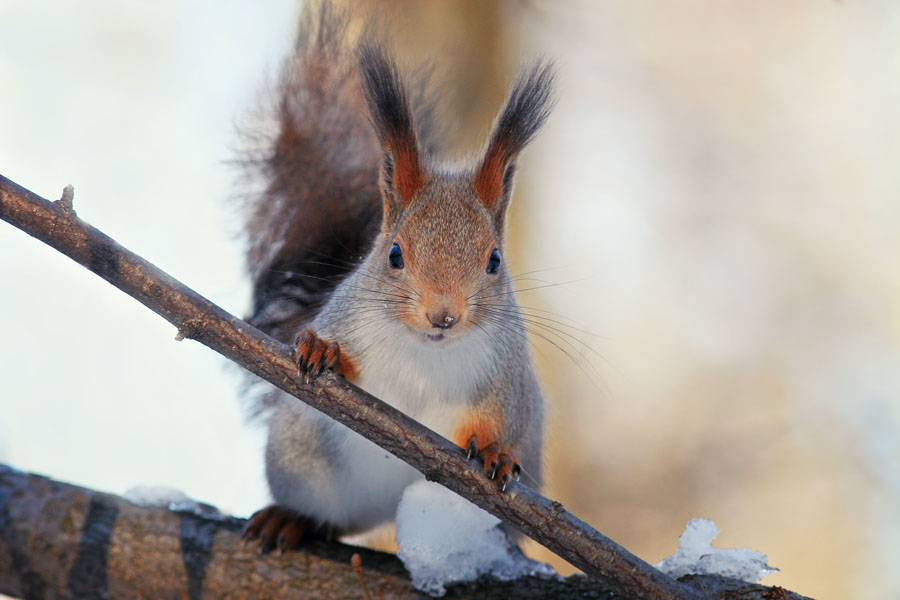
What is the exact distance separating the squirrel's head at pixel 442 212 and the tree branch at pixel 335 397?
0.45 metres

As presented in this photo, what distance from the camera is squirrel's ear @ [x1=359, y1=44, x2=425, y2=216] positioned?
300 centimetres

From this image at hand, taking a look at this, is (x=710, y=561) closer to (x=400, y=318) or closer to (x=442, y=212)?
(x=400, y=318)

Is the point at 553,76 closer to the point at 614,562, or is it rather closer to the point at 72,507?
the point at 614,562

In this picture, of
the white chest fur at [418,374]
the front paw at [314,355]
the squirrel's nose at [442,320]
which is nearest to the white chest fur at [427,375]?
the white chest fur at [418,374]

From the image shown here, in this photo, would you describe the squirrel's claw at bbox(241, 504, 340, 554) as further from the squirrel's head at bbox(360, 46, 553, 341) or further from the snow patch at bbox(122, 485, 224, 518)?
the squirrel's head at bbox(360, 46, 553, 341)

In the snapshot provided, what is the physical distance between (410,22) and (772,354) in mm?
3669

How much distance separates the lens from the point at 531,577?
3.06 m

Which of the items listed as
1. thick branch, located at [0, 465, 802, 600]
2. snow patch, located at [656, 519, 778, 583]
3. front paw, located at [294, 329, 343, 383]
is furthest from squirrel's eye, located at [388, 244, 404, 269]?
snow patch, located at [656, 519, 778, 583]

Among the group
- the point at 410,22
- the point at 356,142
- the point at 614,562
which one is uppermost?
the point at 410,22

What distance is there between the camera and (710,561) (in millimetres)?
2832

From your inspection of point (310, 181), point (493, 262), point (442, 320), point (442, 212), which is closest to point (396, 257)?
point (442, 212)

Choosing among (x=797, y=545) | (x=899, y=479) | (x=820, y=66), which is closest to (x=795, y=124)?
(x=820, y=66)

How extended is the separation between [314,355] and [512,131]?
4.04ft

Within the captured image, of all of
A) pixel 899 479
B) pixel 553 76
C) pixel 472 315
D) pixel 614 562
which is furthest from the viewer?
pixel 899 479
